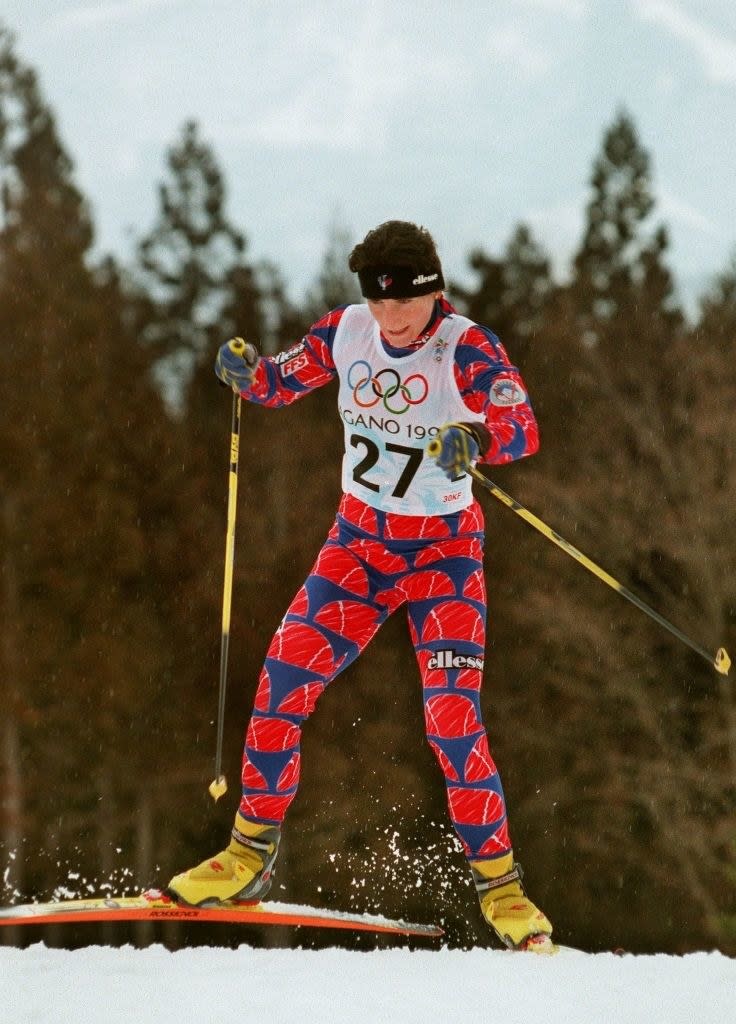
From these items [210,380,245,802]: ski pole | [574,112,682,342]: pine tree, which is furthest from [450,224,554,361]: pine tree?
[210,380,245,802]: ski pole

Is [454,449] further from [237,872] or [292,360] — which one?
[237,872]

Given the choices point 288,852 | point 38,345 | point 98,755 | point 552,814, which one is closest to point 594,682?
point 552,814

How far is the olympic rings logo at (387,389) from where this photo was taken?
4.01m

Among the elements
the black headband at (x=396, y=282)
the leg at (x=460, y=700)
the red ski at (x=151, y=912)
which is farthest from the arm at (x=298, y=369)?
the red ski at (x=151, y=912)

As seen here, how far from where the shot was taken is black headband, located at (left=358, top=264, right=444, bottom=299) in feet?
12.8

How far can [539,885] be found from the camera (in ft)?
60.5

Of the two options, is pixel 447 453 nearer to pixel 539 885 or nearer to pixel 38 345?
pixel 539 885

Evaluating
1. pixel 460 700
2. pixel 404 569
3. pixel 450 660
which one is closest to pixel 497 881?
pixel 460 700

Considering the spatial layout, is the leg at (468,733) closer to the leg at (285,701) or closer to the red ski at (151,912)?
the leg at (285,701)

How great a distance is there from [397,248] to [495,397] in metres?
0.63

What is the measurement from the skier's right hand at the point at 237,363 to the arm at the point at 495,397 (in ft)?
2.62

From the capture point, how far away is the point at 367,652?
60.6 ft

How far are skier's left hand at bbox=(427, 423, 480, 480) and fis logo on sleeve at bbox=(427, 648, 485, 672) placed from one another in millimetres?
742

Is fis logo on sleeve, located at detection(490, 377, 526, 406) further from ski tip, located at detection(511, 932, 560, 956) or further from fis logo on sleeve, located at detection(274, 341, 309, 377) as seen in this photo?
ski tip, located at detection(511, 932, 560, 956)
